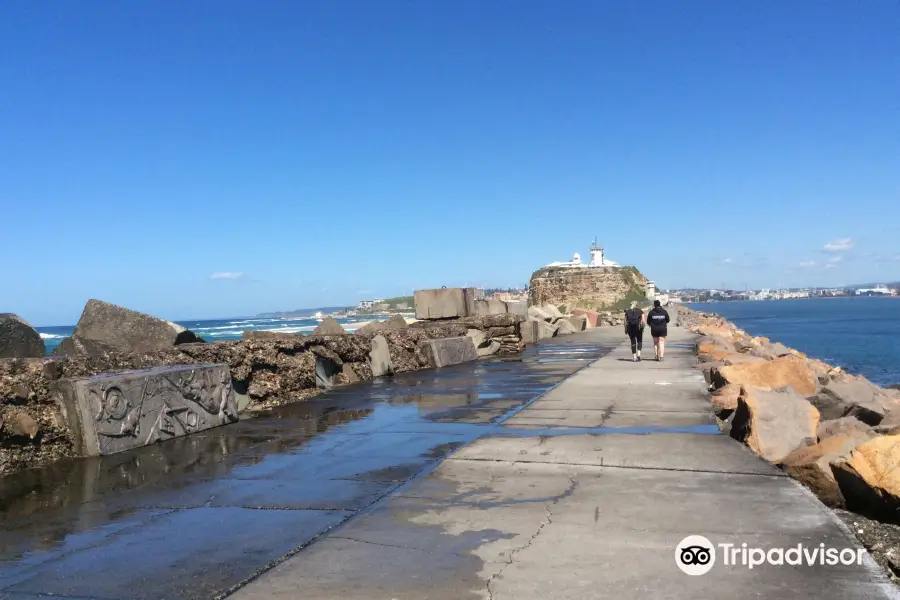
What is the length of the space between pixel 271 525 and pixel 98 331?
20.0 feet

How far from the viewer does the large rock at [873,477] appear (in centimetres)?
405

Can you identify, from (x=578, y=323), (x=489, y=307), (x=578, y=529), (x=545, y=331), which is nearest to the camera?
(x=578, y=529)

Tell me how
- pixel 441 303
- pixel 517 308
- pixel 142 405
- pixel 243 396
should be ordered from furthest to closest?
1. pixel 517 308
2. pixel 441 303
3. pixel 243 396
4. pixel 142 405

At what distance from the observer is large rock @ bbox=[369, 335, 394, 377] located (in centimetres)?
1206

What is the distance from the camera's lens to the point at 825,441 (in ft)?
16.6

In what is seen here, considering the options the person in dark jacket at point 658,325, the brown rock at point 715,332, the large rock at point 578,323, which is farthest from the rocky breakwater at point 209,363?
the large rock at point 578,323

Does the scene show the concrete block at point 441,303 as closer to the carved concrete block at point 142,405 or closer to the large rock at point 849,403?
the large rock at point 849,403

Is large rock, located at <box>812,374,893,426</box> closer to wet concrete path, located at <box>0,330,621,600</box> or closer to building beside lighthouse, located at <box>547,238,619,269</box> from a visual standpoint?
wet concrete path, located at <box>0,330,621,600</box>

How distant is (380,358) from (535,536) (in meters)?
8.78

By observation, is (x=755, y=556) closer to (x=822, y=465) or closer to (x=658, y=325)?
(x=822, y=465)

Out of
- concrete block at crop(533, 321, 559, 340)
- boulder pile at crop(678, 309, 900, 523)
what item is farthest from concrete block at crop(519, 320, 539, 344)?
boulder pile at crop(678, 309, 900, 523)

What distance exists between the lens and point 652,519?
3.83 m

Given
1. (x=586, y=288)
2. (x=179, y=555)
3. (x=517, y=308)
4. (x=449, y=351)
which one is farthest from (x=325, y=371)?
(x=586, y=288)

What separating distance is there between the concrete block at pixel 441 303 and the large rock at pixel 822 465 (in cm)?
1250
